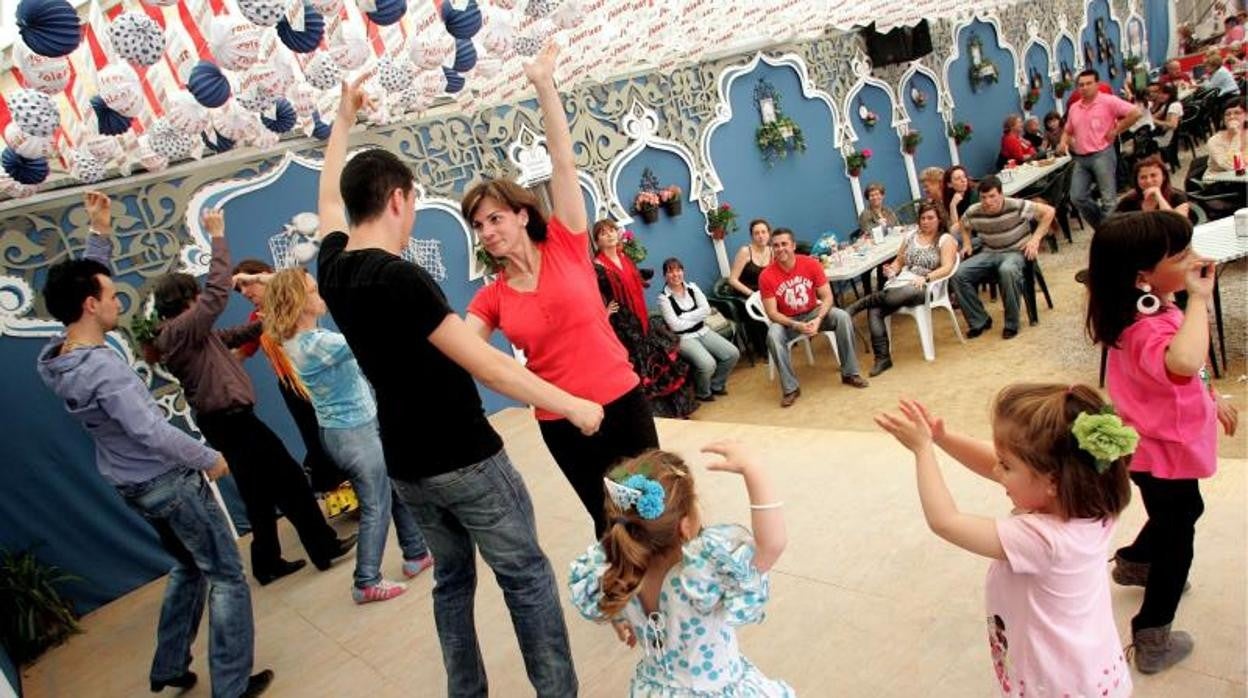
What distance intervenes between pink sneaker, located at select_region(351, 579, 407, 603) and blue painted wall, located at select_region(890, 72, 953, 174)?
9090mm

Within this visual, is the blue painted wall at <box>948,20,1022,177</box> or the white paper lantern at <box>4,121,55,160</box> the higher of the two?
the white paper lantern at <box>4,121,55,160</box>

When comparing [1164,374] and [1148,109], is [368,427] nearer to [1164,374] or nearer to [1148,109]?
[1164,374]

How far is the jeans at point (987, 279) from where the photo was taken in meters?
5.85

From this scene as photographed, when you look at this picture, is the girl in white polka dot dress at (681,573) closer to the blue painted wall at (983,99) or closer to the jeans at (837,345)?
the jeans at (837,345)

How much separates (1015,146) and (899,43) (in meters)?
2.24

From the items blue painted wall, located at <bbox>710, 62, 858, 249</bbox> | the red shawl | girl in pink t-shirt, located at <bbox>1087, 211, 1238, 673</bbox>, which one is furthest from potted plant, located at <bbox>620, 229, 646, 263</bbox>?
girl in pink t-shirt, located at <bbox>1087, 211, 1238, 673</bbox>

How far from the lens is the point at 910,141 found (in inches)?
384

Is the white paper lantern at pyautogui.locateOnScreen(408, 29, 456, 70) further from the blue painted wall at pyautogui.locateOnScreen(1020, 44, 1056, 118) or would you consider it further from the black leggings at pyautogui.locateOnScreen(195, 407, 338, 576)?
the blue painted wall at pyautogui.locateOnScreen(1020, 44, 1056, 118)

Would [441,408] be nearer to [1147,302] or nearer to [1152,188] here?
[1147,302]

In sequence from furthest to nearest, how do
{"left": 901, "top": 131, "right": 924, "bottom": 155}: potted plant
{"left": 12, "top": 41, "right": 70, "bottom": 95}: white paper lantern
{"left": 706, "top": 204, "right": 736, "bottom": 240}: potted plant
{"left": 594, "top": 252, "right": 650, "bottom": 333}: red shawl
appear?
{"left": 901, "top": 131, "right": 924, "bottom": 155}: potted plant → {"left": 706, "top": 204, "right": 736, "bottom": 240}: potted plant → {"left": 594, "top": 252, "right": 650, "bottom": 333}: red shawl → {"left": 12, "top": 41, "right": 70, "bottom": 95}: white paper lantern

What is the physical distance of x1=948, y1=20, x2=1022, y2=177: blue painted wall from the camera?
10.9m

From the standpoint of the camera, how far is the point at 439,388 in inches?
71.1

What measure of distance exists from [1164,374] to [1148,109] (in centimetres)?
1107

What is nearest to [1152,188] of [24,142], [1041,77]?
[24,142]
